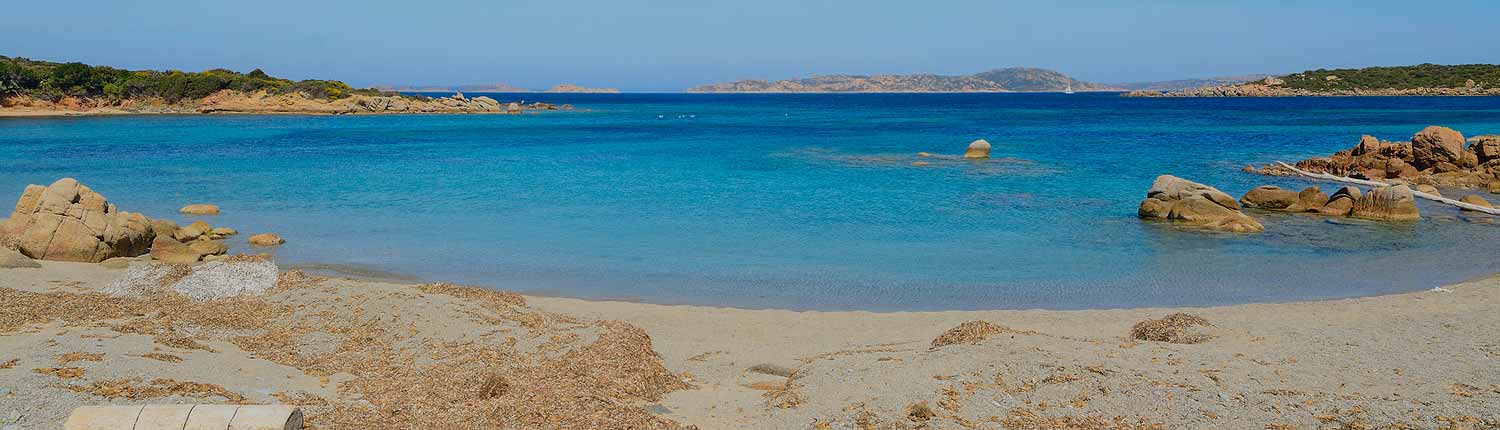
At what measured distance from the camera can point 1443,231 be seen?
2150cm

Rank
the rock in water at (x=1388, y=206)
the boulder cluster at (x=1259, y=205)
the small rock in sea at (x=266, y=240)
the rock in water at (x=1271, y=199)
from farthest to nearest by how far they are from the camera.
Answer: the rock in water at (x=1271, y=199), the rock in water at (x=1388, y=206), the boulder cluster at (x=1259, y=205), the small rock in sea at (x=266, y=240)

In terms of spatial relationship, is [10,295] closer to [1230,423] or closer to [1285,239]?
[1230,423]

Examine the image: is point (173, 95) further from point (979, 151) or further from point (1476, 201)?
point (1476, 201)

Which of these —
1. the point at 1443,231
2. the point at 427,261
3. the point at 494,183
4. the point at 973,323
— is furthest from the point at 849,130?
the point at 973,323

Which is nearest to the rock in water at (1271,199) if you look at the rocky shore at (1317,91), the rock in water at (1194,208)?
the rock in water at (1194,208)

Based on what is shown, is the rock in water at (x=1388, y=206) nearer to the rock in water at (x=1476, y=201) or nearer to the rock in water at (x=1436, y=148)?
the rock in water at (x=1476, y=201)

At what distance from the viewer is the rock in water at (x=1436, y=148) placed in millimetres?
32156

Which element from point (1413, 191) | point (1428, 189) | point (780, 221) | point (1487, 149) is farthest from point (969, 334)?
point (1487, 149)

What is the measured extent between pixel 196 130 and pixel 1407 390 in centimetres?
6702

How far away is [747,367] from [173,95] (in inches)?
3712

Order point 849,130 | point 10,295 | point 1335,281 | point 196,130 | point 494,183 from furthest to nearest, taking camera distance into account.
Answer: point 849,130 → point 196,130 → point 494,183 → point 1335,281 → point 10,295

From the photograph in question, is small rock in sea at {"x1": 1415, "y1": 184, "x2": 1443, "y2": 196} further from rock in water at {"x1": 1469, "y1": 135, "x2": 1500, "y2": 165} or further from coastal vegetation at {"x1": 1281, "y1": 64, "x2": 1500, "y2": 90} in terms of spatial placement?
coastal vegetation at {"x1": 1281, "y1": 64, "x2": 1500, "y2": 90}

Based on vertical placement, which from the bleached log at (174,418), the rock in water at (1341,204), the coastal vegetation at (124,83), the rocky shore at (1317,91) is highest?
the coastal vegetation at (124,83)

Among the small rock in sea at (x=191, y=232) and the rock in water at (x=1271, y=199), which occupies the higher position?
the small rock in sea at (x=191, y=232)
